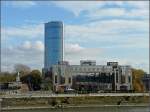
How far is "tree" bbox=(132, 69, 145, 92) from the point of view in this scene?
115 meters

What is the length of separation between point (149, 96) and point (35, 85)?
120 ft

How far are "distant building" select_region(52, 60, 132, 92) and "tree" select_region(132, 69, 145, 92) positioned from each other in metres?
1.96

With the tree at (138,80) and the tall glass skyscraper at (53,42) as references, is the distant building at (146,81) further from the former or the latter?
the tall glass skyscraper at (53,42)

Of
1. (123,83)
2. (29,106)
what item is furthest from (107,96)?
(123,83)

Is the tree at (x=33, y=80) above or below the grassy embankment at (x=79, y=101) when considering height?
above

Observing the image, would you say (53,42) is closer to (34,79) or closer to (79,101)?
(34,79)

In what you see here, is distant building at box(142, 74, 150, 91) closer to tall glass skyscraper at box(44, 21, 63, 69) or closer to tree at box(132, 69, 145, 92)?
tree at box(132, 69, 145, 92)

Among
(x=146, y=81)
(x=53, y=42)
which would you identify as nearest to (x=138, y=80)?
(x=146, y=81)

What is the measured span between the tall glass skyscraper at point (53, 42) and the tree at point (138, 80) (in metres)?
55.8

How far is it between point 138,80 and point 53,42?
70.5 metres

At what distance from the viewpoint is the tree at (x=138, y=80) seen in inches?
4522

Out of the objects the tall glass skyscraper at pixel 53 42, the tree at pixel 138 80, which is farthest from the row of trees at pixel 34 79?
the tall glass skyscraper at pixel 53 42

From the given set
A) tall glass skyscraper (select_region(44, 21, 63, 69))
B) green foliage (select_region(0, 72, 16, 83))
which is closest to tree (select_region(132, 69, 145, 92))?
green foliage (select_region(0, 72, 16, 83))

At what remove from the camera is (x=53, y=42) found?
187 meters
